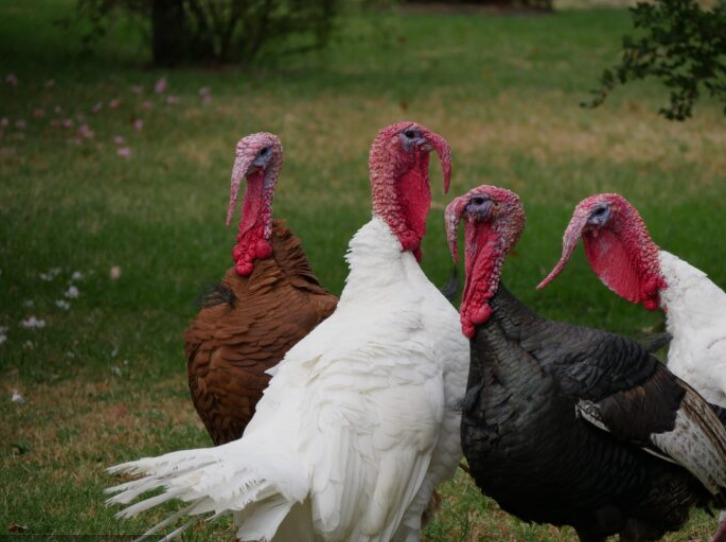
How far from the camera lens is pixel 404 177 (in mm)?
4984

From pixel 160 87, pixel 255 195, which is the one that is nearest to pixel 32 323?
pixel 255 195

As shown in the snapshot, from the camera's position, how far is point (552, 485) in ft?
13.3

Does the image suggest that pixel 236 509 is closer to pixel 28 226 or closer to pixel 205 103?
pixel 28 226

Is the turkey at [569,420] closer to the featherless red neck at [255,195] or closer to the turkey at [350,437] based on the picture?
the turkey at [350,437]

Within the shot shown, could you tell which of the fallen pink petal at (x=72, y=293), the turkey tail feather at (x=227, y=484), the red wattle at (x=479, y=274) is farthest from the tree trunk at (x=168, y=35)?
the turkey tail feather at (x=227, y=484)

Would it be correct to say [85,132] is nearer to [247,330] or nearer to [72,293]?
[72,293]

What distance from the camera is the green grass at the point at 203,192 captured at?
20.5 ft

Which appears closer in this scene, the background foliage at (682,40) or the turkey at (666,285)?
the turkey at (666,285)

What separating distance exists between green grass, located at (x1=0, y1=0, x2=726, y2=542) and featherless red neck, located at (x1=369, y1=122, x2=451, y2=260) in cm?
128

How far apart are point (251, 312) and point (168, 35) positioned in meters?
12.0

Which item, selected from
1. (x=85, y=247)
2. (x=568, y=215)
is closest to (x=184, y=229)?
(x=85, y=247)

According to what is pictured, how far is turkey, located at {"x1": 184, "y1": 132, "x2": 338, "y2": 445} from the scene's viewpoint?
475cm

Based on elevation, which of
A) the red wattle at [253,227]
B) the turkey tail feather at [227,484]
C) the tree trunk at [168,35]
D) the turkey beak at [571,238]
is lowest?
the tree trunk at [168,35]

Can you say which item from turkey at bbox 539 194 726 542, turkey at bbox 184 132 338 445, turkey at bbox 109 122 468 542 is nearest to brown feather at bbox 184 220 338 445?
turkey at bbox 184 132 338 445
